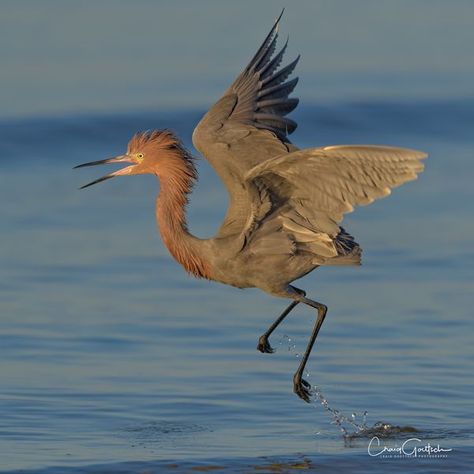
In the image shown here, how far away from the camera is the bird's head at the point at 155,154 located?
11.6 m

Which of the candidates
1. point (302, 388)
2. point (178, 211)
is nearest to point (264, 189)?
point (178, 211)

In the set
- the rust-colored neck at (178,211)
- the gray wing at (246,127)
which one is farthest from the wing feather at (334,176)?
the rust-colored neck at (178,211)

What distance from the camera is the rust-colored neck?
11.4 meters

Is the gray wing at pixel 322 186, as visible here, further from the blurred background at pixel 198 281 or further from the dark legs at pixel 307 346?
the blurred background at pixel 198 281

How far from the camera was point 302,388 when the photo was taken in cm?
1112

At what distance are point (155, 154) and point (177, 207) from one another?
451 mm

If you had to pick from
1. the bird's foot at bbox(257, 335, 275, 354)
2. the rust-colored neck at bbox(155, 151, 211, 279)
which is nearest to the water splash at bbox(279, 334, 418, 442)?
the bird's foot at bbox(257, 335, 275, 354)

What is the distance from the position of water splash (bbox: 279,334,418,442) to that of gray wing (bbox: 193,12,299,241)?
1.42 meters

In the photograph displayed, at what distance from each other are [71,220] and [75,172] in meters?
2.57

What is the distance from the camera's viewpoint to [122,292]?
14.2 m

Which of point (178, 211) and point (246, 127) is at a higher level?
point (246, 127)

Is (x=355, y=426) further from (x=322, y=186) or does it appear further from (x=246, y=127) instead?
(x=246, y=127)

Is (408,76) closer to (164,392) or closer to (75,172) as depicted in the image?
(75,172)
